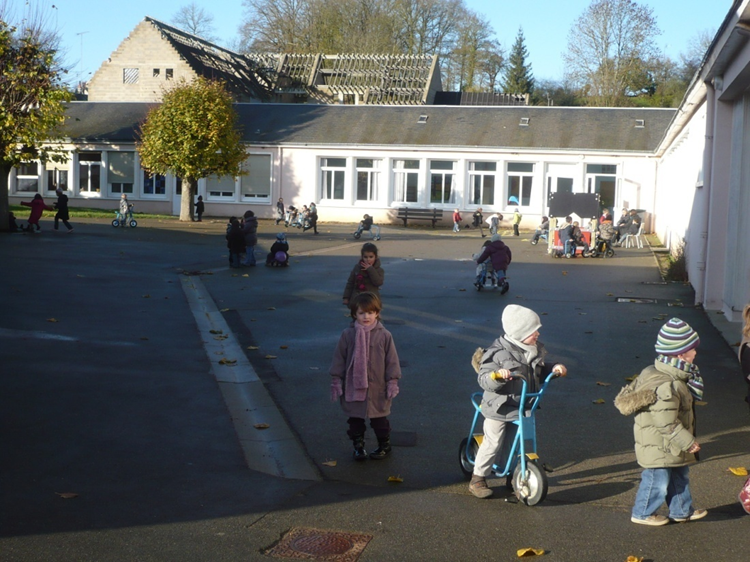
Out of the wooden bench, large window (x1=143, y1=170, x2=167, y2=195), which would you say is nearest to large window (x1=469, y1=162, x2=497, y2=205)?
the wooden bench

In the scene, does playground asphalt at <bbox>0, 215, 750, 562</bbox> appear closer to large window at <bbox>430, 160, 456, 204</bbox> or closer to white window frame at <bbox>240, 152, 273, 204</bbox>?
large window at <bbox>430, 160, 456, 204</bbox>

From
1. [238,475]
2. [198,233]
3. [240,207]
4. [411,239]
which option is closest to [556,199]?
[411,239]

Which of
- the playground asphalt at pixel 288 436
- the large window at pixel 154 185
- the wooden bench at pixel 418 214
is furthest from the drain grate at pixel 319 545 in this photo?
the large window at pixel 154 185

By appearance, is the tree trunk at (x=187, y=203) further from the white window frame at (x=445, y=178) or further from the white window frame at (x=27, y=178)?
the white window frame at (x=27, y=178)

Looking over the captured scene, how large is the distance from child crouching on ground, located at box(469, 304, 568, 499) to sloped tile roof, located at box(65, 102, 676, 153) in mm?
39840

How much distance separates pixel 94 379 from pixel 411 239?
90.4 ft

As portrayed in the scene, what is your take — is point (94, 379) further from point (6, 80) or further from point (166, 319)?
point (6, 80)

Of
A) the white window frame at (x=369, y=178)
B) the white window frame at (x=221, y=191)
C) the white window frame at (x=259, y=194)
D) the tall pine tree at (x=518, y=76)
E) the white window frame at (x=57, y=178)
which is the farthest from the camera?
the tall pine tree at (x=518, y=76)

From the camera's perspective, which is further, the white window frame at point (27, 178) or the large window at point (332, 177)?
the white window frame at point (27, 178)

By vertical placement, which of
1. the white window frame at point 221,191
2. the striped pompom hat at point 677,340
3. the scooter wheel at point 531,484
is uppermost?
the white window frame at point 221,191

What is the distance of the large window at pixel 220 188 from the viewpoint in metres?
48.9

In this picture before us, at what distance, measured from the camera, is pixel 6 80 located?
1171 inches

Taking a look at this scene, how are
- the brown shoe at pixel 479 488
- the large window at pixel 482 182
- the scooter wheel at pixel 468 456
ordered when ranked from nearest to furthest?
the brown shoe at pixel 479 488, the scooter wheel at pixel 468 456, the large window at pixel 482 182

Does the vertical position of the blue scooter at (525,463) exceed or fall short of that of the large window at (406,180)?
it falls short
